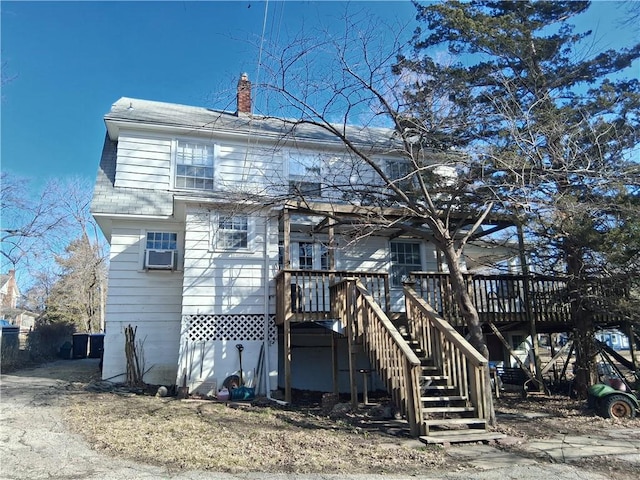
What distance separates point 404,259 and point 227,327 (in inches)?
218

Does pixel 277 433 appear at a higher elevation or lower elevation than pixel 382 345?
lower

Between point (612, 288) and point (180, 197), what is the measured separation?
9695 mm

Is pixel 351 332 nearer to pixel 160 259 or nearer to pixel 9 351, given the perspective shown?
pixel 160 259

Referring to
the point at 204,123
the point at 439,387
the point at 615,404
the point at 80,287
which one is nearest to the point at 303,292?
the point at 439,387

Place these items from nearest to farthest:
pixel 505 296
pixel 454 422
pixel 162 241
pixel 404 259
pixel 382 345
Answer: pixel 454 422
pixel 382 345
pixel 505 296
pixel 162 241
pixel 404 259

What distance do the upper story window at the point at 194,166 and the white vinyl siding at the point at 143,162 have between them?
283mm

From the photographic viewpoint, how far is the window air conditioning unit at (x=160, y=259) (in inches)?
451

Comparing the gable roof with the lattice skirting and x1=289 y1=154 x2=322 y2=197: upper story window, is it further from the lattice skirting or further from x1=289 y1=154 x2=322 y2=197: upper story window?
the lattice skirting

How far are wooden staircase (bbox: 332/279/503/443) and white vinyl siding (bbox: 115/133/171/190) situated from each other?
6076 millimetres

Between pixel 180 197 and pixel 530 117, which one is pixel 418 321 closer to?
Answer: pixel 530 117

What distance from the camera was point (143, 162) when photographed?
12180mm

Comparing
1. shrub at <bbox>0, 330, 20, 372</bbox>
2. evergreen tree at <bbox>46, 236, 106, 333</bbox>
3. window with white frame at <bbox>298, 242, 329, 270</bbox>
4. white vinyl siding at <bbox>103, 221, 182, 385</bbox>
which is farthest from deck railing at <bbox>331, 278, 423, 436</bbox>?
evergreen tree at <bbox>46, 236, 106, 333</bbox>

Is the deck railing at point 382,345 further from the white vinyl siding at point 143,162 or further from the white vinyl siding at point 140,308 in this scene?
the white vinyl siding at point 143,162

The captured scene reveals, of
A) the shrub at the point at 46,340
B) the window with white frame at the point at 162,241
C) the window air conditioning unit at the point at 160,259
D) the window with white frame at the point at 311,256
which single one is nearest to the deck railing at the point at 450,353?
the window with white frame at the point at 311,256
